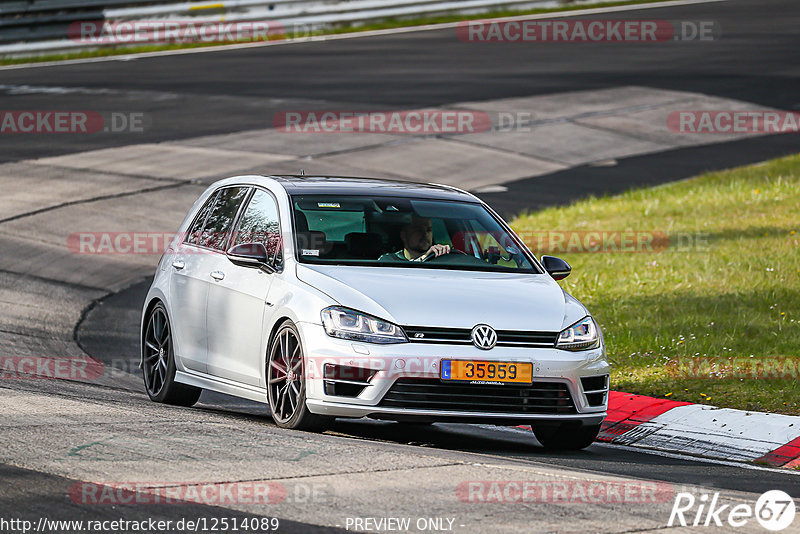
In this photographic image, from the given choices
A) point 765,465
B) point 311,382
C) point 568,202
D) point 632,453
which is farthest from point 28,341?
point 568,202

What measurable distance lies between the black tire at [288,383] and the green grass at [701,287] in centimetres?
347

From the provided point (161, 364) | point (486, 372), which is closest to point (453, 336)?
point (486, 372)

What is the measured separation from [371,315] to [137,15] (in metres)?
31.3

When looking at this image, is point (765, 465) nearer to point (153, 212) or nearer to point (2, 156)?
point (153, 212)

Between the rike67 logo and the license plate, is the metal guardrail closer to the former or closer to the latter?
the license plate

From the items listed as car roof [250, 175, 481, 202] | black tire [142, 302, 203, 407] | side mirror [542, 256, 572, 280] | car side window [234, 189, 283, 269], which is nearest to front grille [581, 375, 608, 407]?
side mirror [542, 256, 572, 280]

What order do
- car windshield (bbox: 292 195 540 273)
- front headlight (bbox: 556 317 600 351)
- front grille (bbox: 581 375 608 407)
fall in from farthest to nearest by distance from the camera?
1. car windshield (bbox: 292 195 540 273)
2. front grille (bbox: 581 375 608 407)
3. front headlight (bbox: 556 317 600 351)

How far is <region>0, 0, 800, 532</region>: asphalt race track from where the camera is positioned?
6.58m

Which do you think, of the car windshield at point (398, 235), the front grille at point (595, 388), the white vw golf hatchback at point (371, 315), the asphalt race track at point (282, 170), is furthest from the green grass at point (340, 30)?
the front grille at point (595, 388)

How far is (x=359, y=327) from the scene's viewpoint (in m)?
8.12

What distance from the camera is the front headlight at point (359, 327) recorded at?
8.08m

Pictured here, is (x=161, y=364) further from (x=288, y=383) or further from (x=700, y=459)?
(x=700, y=459)

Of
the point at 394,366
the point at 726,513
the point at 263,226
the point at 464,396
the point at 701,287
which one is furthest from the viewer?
the point at 701,287

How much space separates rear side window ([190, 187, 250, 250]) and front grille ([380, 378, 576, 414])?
7.59 ft
